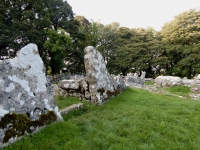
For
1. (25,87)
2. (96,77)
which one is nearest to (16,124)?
(25,87)

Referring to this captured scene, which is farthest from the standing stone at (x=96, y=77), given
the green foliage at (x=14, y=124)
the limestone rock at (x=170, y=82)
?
the limestone rock at (x=170, y=82)

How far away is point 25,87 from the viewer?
4879mm

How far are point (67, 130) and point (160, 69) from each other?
118 ft

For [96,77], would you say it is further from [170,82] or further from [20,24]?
[20,24]

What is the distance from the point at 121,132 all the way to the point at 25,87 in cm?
327

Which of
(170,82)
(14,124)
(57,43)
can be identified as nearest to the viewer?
(14,124)

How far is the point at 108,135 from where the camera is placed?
16.2ft

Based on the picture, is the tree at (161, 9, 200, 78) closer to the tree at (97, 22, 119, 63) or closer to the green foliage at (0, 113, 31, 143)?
the tree at (97, 22, 119, 63)

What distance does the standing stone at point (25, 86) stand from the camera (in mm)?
4402

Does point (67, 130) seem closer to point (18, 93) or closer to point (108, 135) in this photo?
point (108, 135)

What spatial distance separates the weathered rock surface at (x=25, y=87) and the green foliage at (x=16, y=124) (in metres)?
0.11

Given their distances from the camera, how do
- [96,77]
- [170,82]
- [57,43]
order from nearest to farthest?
[96,77], [170,82], [57,43]

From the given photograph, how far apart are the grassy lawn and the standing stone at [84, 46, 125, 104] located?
1.22m

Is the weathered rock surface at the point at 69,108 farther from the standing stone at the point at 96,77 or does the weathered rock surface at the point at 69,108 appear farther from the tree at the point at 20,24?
the tree at the point at 20,24
